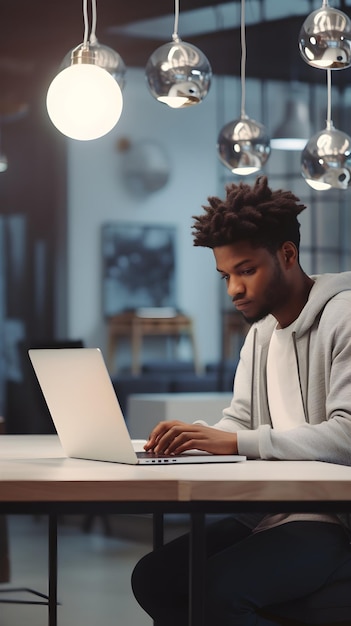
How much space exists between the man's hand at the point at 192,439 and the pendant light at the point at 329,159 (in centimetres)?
202

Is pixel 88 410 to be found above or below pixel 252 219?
below

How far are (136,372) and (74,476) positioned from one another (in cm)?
941

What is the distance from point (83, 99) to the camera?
274 cm

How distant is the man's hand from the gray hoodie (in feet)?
0.09

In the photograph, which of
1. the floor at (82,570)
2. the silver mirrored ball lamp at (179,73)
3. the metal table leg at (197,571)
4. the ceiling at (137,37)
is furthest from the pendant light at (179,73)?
the ceiling at (137,37)

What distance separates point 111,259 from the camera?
11.8 meters

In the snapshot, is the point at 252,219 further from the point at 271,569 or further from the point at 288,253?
the point at 271,569

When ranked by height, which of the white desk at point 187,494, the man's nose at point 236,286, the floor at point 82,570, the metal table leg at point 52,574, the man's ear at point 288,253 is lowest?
the floor at point 82,570

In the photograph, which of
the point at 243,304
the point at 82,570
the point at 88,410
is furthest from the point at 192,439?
the point at 82,570

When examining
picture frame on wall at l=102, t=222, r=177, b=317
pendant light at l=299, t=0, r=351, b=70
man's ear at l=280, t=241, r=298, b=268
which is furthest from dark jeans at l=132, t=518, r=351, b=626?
picture frame on wall at l=102, t=222, r=177, b=317

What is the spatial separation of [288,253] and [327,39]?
898 millimetres

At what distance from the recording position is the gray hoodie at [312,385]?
221 centimetres

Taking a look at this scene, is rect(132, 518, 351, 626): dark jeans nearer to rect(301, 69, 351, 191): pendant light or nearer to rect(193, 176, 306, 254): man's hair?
rect(193, 176, 306, 254): man's hair

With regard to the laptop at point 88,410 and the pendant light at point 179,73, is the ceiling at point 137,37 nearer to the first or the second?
the pendant light at point 179,73
